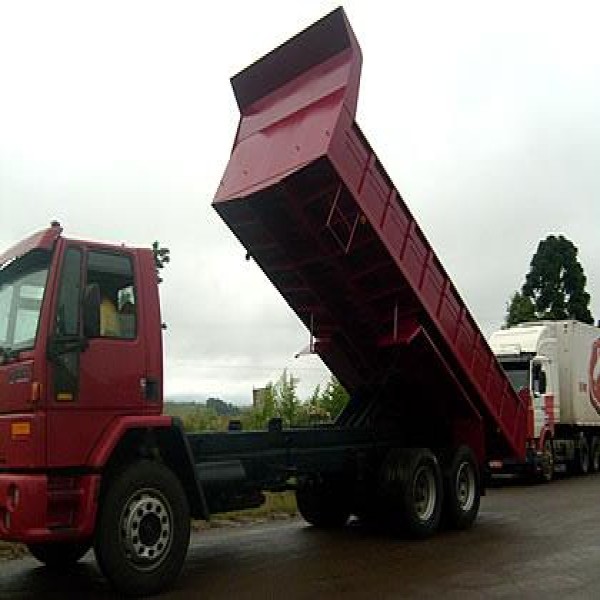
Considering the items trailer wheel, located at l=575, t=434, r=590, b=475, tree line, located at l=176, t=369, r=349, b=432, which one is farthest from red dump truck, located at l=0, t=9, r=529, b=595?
trailer wheel, located at l=575, t=434, r=590, b=475

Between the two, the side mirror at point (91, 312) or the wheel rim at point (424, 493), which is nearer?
the side mirror at point (91, 312)

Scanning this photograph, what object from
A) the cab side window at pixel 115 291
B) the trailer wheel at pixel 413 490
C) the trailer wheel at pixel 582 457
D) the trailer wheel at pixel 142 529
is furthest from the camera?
the trailer wheel at pixel 582 457

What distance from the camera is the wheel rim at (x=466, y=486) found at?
11704 mm

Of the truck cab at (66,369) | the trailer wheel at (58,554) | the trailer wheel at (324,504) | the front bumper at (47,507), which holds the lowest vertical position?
the trailer wheel at (58,554)

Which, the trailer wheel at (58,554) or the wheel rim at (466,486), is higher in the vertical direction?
the wheel rim at (466,486)

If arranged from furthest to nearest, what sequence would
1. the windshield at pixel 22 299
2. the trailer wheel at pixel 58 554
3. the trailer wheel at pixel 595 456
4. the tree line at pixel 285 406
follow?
the trailer wheel at pixel 595 456 → the tree line at pixel 285 406 → the trailer wheel at pixel 58 554 → the windshield at pixel 22 299

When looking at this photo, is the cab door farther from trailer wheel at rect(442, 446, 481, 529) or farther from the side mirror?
trailer wheel at rect(442, 446, 481, 529)

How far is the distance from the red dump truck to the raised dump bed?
0.02 metres

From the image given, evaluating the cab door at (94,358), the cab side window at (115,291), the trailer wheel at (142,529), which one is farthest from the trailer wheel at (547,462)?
the cab side window at (115,291)

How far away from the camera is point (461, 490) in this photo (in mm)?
11789

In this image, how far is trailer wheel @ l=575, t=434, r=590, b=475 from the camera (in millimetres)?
22172

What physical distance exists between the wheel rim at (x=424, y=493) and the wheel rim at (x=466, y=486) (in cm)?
56

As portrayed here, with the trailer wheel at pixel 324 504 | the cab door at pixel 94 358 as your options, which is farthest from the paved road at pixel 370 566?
the cab door at pixel 94 358

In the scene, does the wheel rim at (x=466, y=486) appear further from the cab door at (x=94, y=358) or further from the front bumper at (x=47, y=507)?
the front bumper at (x=47, y=507)
